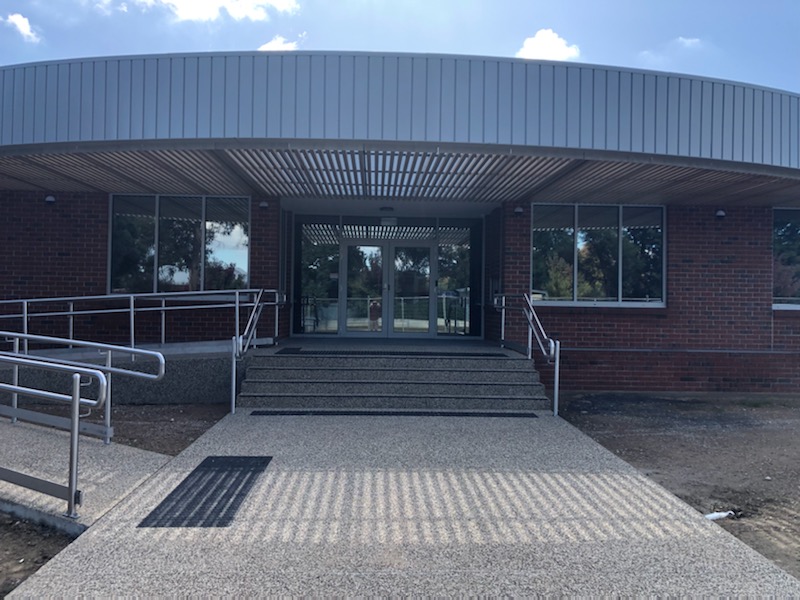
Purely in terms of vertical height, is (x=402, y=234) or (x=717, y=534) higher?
(x=402, y=234)

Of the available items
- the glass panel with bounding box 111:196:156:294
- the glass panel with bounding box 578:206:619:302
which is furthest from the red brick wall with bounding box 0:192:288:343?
the glass panel with bounding box 578:206:619:302

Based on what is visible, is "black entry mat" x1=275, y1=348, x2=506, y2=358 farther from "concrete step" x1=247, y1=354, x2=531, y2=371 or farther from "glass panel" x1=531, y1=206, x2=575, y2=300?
"glass panel" x1=531, y1=206, x2=575, y2=300

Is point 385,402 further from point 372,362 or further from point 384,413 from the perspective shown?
point 372,362

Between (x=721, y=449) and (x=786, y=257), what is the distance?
5.95 m

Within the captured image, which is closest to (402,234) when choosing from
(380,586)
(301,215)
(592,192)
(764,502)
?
(301,215)

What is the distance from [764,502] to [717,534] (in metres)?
1.31

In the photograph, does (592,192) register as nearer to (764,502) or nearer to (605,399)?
(605,399)

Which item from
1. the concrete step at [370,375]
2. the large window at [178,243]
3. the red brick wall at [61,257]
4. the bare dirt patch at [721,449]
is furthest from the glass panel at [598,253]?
the large window at [178,243]

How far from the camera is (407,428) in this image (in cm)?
693

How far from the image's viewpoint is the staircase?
8031 mm

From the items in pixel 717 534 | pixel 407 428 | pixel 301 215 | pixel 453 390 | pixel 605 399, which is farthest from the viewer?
pixel 301 215

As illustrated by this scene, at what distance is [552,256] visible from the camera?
10.9m

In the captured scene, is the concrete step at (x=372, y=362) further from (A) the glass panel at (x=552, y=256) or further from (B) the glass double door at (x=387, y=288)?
(B) the glass double door at (x=387, y=288)

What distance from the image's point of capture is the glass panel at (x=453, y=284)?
1272 cm
